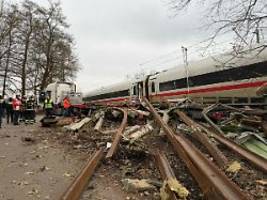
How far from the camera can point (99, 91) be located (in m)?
46.9

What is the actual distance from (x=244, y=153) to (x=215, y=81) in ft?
41.2

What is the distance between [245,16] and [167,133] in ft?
11.6

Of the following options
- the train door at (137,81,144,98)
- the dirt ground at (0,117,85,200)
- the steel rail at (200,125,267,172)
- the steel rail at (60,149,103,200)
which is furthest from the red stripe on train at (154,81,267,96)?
the steel rail at (60,149,103,200)

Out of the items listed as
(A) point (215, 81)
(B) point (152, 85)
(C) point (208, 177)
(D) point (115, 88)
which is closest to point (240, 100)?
(A) point (215, 81)

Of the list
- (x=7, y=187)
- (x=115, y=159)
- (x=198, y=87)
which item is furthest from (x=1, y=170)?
(x=198, y=87)

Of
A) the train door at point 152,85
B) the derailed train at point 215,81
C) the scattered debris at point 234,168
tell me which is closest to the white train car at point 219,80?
the derailed train at point 215,81

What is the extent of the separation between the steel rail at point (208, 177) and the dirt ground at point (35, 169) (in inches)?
87.9

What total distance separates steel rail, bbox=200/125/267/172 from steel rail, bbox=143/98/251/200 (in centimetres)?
96

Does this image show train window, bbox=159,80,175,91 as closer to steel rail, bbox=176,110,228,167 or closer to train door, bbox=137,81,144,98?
train door, bbox=137,81,144,98

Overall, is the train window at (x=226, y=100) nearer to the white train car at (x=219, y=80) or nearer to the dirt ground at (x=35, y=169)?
the white train car at (x=219, y=80)

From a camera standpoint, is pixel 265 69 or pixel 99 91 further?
pixel 99 91

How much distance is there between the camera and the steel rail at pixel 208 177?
223 inches

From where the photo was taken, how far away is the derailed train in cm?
1672

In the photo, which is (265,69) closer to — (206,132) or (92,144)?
(206,132)
